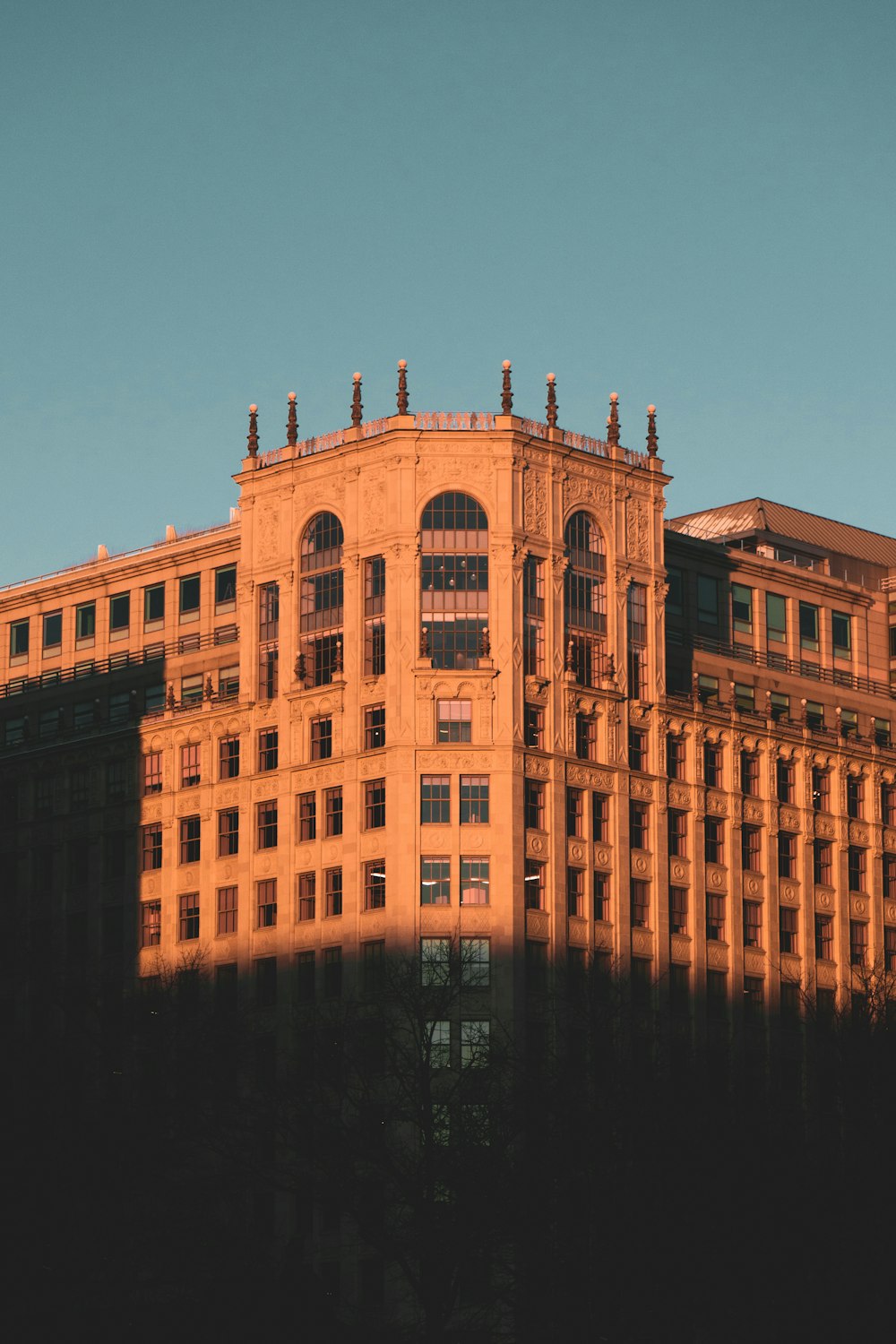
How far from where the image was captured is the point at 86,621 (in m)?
171

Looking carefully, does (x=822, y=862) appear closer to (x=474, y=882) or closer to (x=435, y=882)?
(x=474, y=882)

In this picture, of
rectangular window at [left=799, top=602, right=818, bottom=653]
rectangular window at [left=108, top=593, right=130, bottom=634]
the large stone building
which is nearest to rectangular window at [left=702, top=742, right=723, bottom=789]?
the large stone building

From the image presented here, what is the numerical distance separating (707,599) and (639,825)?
1901 cm

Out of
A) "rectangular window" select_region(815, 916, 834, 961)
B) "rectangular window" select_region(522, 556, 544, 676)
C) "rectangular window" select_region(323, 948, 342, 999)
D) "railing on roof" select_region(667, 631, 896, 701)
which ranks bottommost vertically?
"rectangular window" select_region(323, 948, 342, 999)

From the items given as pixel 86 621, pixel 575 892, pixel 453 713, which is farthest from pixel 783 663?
pixel 86 621

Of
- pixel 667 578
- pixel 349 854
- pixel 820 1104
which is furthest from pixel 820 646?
pixel 349 854

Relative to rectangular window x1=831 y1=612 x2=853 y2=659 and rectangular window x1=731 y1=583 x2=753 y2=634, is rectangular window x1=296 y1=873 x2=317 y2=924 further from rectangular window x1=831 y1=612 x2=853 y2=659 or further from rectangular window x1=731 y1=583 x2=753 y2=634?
rectangular window x1=831 y1=612 x2=853 y2=659

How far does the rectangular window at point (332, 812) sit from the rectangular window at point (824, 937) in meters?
30.0

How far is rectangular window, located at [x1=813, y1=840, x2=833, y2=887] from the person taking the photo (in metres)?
163

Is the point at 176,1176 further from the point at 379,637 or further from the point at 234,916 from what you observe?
the point at 379,637

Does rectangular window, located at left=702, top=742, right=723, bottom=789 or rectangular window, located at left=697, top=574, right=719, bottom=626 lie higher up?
rectangular window, located at left=697, top=574, right=719, bottom=626

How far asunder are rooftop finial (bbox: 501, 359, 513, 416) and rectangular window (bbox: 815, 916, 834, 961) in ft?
109

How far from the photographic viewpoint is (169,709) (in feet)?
518

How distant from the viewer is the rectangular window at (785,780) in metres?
162
